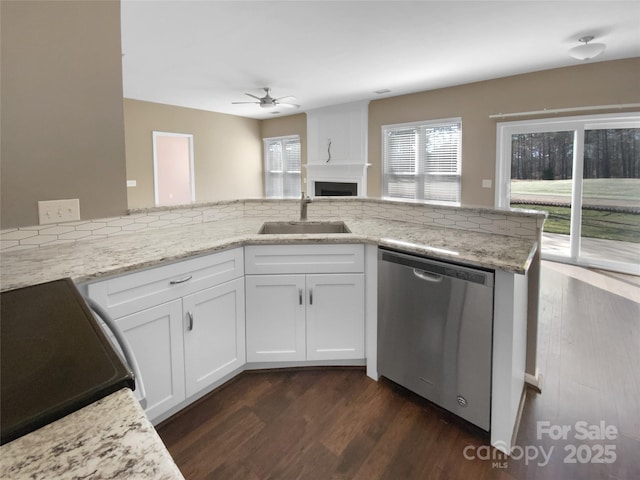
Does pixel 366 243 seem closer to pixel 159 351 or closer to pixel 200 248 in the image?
pixel 200 248

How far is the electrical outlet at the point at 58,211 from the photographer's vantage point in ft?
5.76

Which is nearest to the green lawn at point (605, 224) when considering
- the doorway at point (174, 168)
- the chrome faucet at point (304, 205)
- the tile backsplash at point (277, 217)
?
the tile backsplash at point (277, 217)

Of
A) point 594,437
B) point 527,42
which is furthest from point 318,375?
point 527,42

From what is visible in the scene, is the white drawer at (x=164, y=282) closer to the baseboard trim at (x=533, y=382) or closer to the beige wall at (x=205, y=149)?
the baseboard trim at (x=533, y=382)

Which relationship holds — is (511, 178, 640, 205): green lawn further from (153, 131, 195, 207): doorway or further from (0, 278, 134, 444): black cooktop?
(153, 131, 195, 207): doorway

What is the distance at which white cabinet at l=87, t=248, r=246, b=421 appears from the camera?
1.59m

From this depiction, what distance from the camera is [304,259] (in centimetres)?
213

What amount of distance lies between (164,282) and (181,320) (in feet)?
0.74

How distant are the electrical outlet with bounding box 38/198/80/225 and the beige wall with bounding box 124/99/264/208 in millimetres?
3848

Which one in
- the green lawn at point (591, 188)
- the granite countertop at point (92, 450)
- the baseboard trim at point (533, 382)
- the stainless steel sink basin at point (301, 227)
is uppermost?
the green lawn at point (591, 188)

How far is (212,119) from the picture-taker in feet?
24.4

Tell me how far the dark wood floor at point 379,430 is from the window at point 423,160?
11.9 ft

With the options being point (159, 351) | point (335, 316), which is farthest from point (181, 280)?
point (335, 316)

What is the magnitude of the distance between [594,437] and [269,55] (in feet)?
13.5
